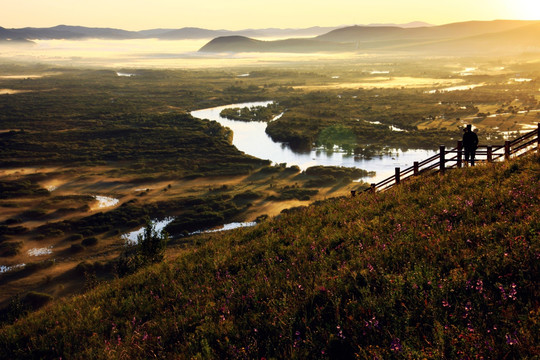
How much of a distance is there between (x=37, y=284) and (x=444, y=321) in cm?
3355

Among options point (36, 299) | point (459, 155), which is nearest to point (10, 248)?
point (36, 299)

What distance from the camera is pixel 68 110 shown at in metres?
137

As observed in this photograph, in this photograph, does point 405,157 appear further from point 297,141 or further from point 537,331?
point 537,331

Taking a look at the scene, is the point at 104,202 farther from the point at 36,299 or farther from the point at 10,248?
the point at 36,299

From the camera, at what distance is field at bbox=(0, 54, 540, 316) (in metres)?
40.4

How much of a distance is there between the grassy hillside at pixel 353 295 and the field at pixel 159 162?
8.15 metres

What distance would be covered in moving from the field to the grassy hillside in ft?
26.7

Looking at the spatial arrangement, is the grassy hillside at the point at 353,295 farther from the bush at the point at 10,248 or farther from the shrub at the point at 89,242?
the bush at the point at 10,248

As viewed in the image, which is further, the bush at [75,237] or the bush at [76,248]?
the bush at [75,237]

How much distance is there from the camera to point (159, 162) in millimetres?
73688

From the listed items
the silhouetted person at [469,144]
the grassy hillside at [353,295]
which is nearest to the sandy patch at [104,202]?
the grassy hillside at [353,295]

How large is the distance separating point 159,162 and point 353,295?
6950 centimetres

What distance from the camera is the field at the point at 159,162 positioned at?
40375mm

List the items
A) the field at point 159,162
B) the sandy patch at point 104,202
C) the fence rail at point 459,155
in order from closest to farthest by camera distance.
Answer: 1. the fence rail at point 459,155
2. the field at point 159,162
3. the sandy patch at point 104,202
